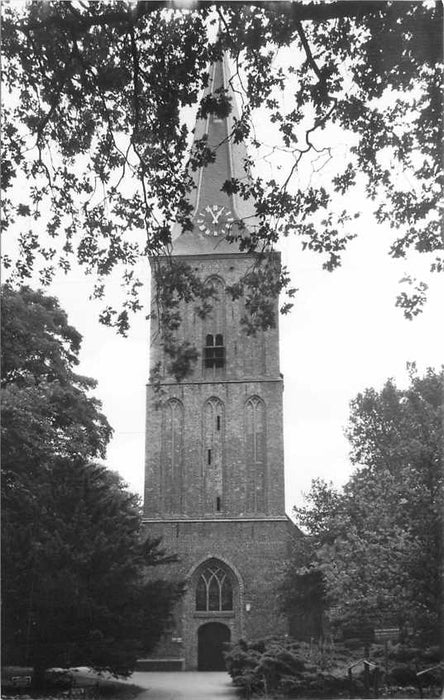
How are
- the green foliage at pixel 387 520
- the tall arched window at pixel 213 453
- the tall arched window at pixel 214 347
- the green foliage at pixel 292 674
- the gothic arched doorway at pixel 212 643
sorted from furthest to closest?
the tall arched window at pixel 214 347, the tall arched window at pixel 213 453, the gothic arched doorway at pixel 212 643, the green foliage at pixel 292 674, the green foliage at pixel 387 520

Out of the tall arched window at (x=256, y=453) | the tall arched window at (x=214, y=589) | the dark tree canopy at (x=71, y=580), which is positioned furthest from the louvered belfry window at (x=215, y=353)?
the dark tree canopy at (x=71, y=580)

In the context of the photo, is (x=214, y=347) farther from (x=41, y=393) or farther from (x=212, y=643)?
(x=41, y=393)

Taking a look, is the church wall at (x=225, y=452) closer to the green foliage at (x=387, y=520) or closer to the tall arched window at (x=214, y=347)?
the tall arched window at (x=214, y=347)

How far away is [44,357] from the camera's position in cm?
2258

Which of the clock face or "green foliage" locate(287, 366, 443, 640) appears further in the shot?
the clock face

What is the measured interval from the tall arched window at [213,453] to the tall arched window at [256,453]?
3.51ft

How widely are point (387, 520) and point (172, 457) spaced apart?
1514cm

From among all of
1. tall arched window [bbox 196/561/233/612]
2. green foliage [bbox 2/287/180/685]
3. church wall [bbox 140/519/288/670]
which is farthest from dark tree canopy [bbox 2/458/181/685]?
tall arched window [bbox 196/561/233/612]

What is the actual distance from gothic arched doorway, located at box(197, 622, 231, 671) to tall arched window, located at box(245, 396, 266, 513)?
181 inches

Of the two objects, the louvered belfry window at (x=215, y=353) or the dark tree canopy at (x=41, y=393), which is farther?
the louvered belfry window at (x=215, y=353)

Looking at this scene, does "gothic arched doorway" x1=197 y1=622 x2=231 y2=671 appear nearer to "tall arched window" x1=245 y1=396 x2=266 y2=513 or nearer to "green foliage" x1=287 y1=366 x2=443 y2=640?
"tall arched window" x1=245 y1=396 x2=266 y2=513

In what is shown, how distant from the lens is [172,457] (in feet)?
108

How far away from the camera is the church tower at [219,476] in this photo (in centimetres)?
3036

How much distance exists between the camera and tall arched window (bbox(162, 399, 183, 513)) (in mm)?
32375
